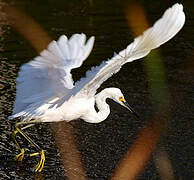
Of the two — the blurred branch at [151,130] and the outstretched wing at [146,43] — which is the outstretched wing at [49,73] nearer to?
the outstretched wing at [146,43]

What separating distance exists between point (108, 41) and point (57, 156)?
5071 mm

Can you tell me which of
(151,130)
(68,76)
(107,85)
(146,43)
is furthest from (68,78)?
(107,85)

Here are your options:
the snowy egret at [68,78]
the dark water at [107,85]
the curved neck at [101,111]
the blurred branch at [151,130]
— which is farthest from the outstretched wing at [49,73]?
the blurred branch at [151,130]

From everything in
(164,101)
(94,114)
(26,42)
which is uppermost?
(26,42)

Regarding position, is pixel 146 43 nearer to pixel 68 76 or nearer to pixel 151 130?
pixel 68 76

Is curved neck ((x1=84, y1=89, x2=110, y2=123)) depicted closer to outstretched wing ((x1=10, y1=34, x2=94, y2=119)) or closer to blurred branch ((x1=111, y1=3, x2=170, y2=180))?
outstretched wing ((x1=10, y1=34, x2=94, y2=119))

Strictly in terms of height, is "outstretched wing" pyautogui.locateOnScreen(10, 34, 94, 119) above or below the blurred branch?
above

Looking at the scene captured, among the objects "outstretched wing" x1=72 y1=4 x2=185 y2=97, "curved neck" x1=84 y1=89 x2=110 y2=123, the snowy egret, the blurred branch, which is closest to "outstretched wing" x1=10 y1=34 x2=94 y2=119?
the snowy egret

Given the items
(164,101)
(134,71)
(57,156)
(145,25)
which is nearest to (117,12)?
(145,25)

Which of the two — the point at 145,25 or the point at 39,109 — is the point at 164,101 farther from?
the point at 145,25

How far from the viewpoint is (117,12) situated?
533 inches

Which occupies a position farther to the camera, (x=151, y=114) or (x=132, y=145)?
(x=151, y=114)

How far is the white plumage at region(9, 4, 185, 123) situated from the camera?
529 centimetres

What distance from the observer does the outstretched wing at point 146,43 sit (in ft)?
16.7
